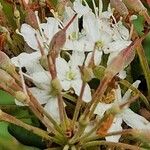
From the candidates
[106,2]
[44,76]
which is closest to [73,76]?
[44,76]

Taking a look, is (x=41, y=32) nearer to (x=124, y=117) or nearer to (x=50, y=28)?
(x=50, y=28)

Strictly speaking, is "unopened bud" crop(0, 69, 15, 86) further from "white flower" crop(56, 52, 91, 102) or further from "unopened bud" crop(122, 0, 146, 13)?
"unopened bud" crop(122, 0, 146, 13)

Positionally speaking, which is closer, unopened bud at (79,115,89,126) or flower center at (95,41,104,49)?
unopened bud at (79,115,89,126)

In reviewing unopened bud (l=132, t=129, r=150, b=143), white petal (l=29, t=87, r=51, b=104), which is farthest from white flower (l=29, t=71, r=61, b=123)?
unopened bud (l=132, t=129, r=150, b=143)

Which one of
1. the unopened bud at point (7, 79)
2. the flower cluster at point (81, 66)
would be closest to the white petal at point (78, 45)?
the flower cluster at point (81, 66)

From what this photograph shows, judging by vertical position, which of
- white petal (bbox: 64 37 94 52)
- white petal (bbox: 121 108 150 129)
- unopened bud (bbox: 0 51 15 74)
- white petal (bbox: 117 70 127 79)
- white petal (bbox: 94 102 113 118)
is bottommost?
white petal (bbox: 121 108 150 129)

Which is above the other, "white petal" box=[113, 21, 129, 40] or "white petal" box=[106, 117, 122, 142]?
"white petal" box=[113, 21, 129, 40]

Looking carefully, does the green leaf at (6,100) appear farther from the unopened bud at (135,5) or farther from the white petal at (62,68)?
the unopened bud at (135,5)

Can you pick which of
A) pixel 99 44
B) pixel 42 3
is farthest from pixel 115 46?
pixel 42 3
